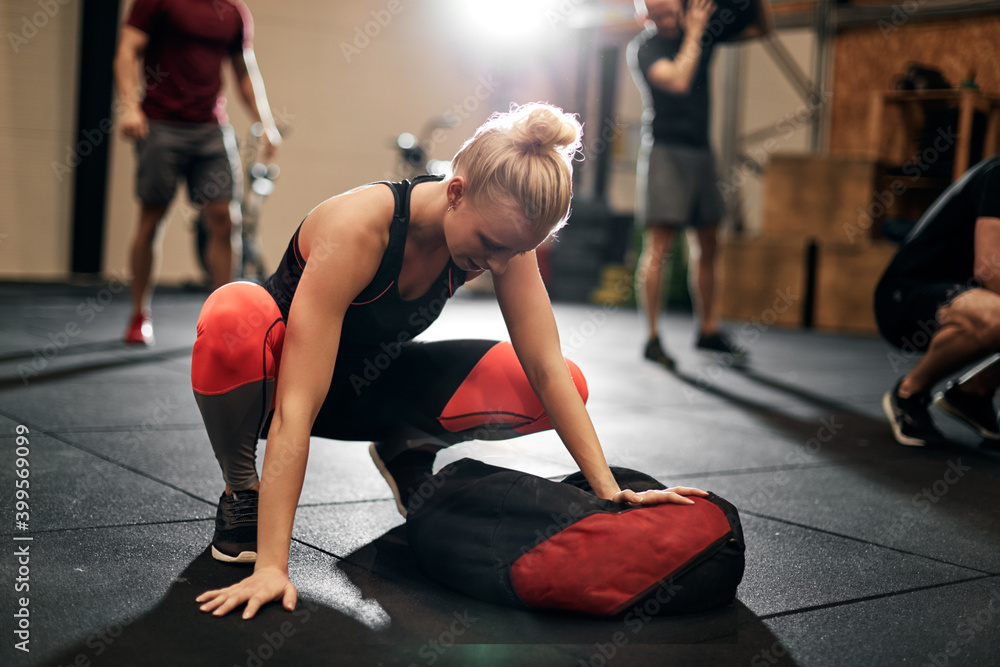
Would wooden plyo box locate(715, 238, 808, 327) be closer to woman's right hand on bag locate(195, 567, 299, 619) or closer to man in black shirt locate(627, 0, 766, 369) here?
man in black shirt locate(627, 0, 766, 369)

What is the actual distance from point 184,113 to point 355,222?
97.9 inches

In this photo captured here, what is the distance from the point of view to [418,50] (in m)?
8.13

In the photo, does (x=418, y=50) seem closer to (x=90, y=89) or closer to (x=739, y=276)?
(x=90, y=89)

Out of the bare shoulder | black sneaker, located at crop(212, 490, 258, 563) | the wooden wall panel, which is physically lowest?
black sneaker, located at crop(212, 490, 258, 563)

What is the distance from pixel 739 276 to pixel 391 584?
5401mm

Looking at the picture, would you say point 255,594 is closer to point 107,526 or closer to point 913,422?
point 107,526

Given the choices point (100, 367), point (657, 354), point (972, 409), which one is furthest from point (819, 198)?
point (100, 367)

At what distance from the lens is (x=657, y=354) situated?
391 centimetres

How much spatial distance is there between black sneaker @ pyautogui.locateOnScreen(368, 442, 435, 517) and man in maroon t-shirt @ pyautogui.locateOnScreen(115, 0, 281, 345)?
2097mm

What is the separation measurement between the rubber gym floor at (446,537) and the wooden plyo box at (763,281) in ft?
10.4

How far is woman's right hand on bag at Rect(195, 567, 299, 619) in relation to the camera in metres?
1.18

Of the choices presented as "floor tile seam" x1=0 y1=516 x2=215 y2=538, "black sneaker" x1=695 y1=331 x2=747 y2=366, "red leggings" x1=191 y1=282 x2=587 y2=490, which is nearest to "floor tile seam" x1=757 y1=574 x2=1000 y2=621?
"red leggings" x1=191 y1=282 x2=587 y2=490

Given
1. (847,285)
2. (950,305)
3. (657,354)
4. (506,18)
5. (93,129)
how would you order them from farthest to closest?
(506,18) → (93,129) → (847,285) → (657,354) → (950,305)

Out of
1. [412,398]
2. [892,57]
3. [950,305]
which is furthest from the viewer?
[892,57]
